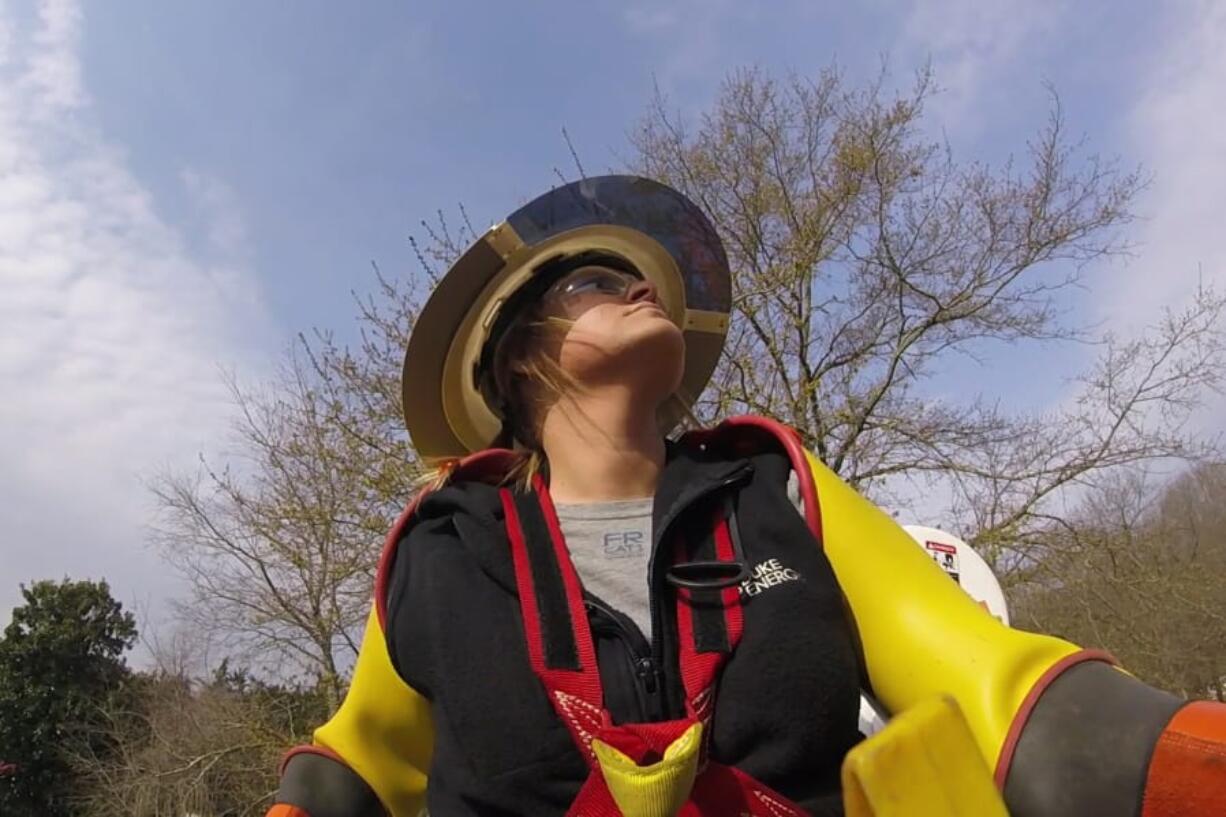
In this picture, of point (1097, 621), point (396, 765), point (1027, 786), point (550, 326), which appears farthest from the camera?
point (1097, 621)

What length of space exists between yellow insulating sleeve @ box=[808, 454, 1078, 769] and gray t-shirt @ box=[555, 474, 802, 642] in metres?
0.09

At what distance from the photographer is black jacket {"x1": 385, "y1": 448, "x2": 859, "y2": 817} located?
1.20 m

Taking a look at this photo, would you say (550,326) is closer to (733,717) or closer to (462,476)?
(462,476)

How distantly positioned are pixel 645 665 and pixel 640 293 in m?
0.76

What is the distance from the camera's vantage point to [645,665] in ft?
4.19

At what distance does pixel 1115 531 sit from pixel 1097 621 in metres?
1.11

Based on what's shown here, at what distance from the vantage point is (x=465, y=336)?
1886 millimetres

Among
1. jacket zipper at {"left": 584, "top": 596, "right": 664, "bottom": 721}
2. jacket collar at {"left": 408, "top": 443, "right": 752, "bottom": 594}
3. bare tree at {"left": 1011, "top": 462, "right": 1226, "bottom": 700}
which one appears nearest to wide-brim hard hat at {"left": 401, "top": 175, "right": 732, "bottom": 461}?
jacket collar at {"left": 408, "top": 443, "right": 752, "bottom": 594}

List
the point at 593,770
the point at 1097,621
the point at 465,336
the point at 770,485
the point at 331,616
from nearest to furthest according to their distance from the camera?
1. the point at 593,770
2. the point at 770,485
3. the point at 465,336
4. the point at 1097,621
5. the point at 331,616

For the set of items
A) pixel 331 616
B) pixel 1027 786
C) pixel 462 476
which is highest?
pixel 331 616

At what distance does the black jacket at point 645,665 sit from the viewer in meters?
1.20

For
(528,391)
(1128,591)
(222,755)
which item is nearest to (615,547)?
(528,391)

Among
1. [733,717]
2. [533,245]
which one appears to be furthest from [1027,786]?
[533,245]

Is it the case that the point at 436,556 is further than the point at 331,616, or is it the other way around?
the point at 331,616
